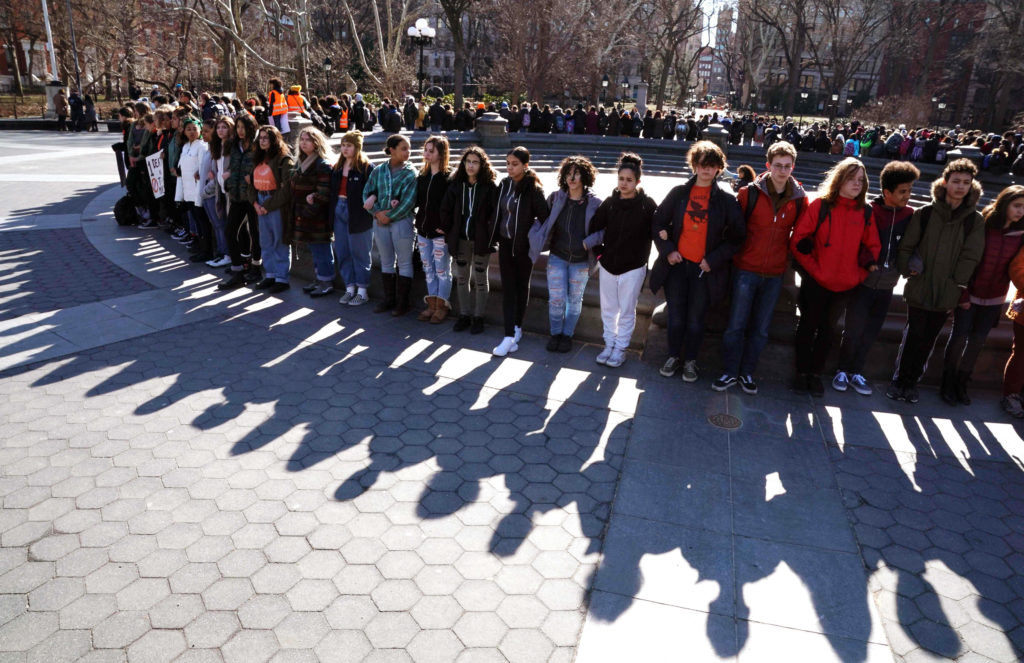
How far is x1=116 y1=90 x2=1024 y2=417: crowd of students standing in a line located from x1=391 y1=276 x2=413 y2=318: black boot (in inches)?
1.0

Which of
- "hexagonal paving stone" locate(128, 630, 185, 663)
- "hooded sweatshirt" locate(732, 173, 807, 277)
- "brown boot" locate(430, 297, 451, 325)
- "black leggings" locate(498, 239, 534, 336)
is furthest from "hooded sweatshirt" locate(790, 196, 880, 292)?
"hexagonal paving stone" locate(128, 630, 185, 663)

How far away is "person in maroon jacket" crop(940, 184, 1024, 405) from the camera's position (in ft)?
16.9

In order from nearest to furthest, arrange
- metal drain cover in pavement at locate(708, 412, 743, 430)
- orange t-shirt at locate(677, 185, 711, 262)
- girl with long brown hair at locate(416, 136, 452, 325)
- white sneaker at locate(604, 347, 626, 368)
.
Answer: metal drain cover in pavement at locate(708, 412, 743, 430)
orange t-shirt at locate(677, 185, 711, 262)
white sneaker at locate(604, 347, 626, 368)
girl with long brown hair at locate(416, 136, 452, 325)

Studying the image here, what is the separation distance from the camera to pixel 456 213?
6395mm

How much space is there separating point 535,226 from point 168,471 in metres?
3.54

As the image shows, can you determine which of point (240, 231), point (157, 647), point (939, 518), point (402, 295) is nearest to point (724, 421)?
point (939, 518)

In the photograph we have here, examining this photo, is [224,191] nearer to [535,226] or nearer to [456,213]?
[456,213]

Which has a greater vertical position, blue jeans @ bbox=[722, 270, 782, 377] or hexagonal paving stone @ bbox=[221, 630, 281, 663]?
blue jeans @ bbox=[722, 270, 782, 377]

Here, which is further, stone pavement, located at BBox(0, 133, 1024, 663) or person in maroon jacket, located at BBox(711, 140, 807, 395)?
person in maroon jacket, located at BBox(711, 140, 807, 395)

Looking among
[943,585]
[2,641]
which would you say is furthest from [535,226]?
[2,641]

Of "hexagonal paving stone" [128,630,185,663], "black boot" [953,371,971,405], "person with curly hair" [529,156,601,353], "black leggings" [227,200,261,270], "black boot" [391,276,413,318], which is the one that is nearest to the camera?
"hexagonal paving stone" [128,630,185,663]

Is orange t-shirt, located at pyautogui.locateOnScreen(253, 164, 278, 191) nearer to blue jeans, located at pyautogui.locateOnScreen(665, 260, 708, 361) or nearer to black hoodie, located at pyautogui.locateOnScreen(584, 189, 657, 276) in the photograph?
black hoodie, located at pyautogui.locateOnScreen(584, 189, 657, 276)

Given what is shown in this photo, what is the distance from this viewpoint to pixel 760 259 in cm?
538

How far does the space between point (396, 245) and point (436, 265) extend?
1.59 ft
